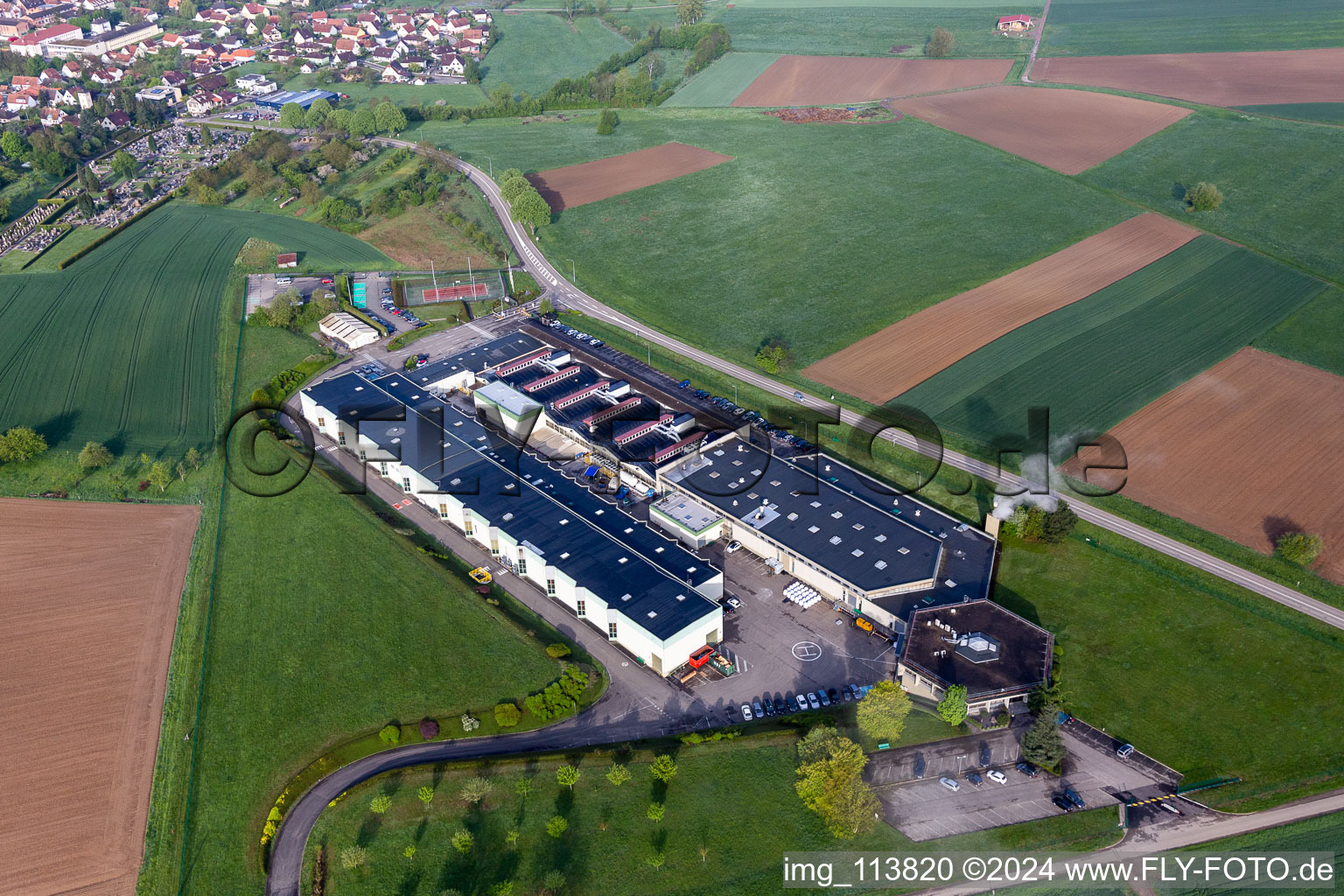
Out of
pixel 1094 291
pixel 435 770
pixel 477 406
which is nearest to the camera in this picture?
pixel 435 770

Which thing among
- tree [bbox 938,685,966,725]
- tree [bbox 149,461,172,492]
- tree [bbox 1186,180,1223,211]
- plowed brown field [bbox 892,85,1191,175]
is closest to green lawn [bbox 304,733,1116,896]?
tree [bbox 938,685,966,725]

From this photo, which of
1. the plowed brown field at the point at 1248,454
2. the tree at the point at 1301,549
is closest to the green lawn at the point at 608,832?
the tree at the point at 1301,549

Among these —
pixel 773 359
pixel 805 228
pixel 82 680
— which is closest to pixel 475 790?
pixel 82 680

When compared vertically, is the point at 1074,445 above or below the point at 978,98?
below

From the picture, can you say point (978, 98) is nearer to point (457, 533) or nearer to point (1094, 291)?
point (1094, 291)

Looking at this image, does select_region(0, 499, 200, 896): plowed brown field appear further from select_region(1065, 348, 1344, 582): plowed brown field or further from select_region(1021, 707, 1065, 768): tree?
select_region(1065, 348, 1344, 582): plowed brown field

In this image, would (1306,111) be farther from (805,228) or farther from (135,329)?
(135,329)

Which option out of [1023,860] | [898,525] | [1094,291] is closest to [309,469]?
[898,525]

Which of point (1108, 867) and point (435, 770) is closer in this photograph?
point (1108, 867)

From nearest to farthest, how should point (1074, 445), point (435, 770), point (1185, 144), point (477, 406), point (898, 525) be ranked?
point (435, 770) < point (898, 525) < point (1074, 445) < point (477, 406) < point (1185, 144)
